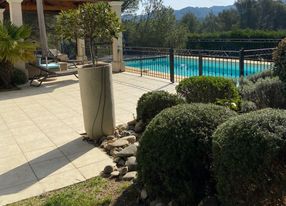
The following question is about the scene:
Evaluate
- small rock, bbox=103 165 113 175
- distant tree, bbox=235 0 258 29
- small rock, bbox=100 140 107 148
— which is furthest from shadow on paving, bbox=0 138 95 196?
distant tree, bbox=235 0 258 29

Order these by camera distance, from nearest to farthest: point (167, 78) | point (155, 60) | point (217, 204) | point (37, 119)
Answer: point (217, 204)
point (37, 119)
point (167, 78)
point (155, 60)

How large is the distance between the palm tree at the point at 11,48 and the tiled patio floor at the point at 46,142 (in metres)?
0.85

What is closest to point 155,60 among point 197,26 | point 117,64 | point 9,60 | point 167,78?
point 117,64

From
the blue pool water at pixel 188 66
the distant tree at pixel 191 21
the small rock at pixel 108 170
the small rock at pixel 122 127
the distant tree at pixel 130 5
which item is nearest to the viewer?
the small rock at pixel 108 170

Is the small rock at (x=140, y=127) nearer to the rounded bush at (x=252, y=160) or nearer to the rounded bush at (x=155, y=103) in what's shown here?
the rounded bush at (x=155, y=103)

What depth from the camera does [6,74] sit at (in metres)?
10.5

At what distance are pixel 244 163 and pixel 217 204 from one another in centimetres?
56

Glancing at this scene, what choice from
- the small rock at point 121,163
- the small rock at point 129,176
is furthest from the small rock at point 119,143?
the small rock at point 129,176

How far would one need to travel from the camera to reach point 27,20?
829 inches

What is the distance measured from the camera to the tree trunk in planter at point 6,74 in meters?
10.2

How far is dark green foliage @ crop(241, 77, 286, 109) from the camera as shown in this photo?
5113mm

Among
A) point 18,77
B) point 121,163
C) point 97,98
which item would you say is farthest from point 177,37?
point 121,163

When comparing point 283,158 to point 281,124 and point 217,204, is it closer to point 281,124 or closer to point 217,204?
point 281,124

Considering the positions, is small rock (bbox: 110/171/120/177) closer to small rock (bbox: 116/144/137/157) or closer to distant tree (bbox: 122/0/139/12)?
small rock (bbox: 116/144/137/157)
